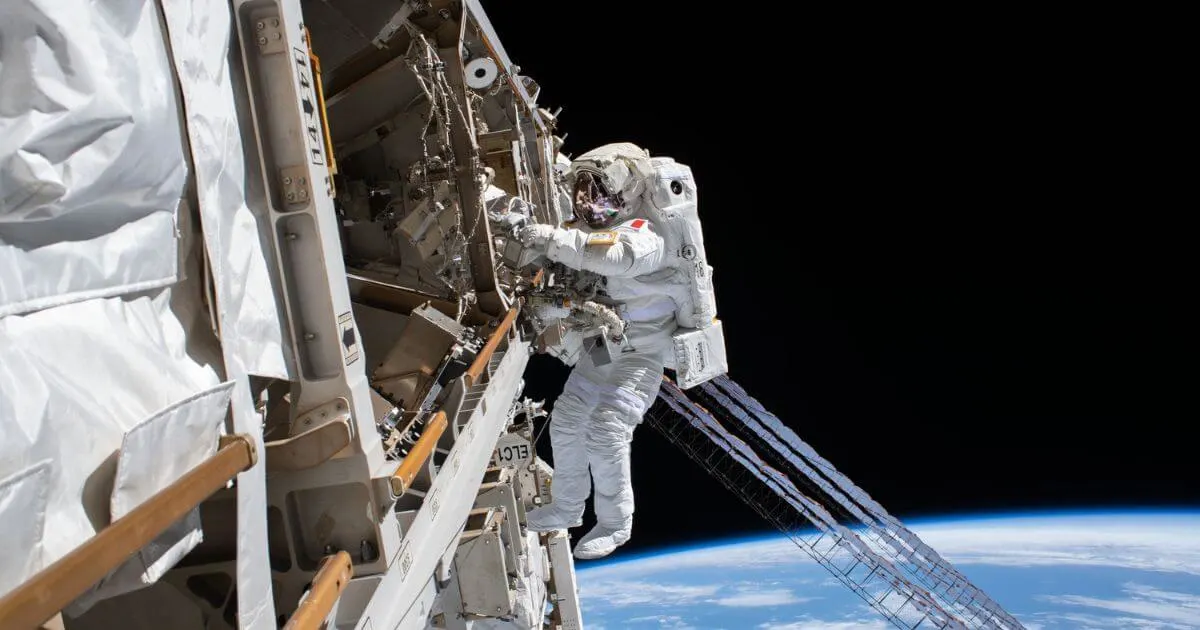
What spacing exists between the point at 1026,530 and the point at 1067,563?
23.1 ft

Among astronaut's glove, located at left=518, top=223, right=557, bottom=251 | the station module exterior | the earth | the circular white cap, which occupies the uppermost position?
the circular white cap

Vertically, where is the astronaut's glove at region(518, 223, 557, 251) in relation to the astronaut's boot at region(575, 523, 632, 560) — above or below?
above

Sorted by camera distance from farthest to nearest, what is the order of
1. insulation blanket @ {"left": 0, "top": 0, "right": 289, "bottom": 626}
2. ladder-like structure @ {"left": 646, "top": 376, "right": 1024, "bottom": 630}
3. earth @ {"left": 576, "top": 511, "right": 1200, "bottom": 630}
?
earth @ {"left": 576, "top": 511, "right": 1200, "bottom": 630}
ladder-like structure @ {"left": 646, "top": 376, "right": 1024, "bottom": 630}
insulation blanket @ {"left": 0, "top": 0, "right": 289, "bottom": 626}

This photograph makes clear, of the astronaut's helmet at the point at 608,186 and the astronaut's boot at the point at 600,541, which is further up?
the astronaut's helmet at the point at 608,186

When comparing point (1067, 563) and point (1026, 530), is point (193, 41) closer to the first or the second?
point (1067, 563)

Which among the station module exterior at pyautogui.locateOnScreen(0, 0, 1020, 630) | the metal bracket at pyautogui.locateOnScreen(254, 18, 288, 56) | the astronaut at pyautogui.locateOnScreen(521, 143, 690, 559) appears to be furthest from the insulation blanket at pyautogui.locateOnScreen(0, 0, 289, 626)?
the astronaut at pyautogui.locateOnScreen(521, 143, 690, 559)

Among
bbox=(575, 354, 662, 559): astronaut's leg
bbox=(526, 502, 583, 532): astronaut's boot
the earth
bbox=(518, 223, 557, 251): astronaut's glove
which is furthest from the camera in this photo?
the earth

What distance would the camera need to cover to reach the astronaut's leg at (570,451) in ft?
13.6

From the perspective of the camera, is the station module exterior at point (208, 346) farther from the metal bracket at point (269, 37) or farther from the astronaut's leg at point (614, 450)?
→ the astronaut's leg at point (614, 450)

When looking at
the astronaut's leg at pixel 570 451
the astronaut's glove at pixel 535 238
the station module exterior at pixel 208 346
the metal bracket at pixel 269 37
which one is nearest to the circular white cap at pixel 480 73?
the station module exterior at pixel 208 346

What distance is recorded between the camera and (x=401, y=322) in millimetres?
3840

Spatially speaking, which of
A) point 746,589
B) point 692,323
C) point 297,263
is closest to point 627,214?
point 692,323

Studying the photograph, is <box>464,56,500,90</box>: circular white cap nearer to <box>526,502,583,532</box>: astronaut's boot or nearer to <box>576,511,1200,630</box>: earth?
<box>526,502,583,532</box>: astronaut's boot

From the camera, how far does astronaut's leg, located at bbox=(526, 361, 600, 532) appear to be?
416 cm
